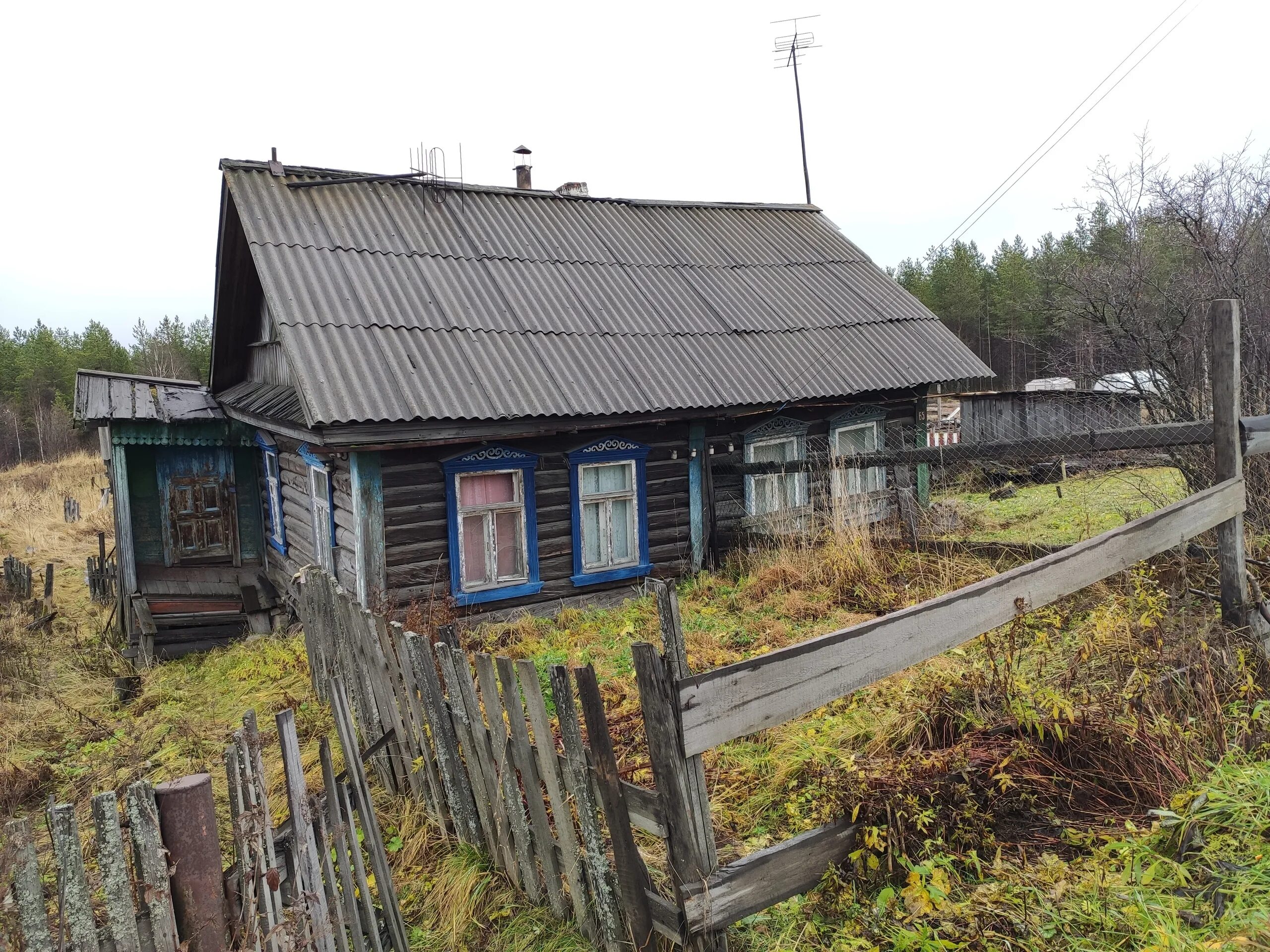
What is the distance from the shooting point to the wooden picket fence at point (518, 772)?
2812 millimetres

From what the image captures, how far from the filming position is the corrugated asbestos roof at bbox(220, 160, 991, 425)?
859cm

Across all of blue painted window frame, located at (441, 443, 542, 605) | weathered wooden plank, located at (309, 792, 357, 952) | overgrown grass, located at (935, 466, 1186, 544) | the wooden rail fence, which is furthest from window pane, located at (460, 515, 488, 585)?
the wooden rail fence

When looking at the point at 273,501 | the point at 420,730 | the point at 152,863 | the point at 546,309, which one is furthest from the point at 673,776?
the point at 273,501

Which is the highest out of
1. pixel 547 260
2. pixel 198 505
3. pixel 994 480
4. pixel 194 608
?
pixel 547 260

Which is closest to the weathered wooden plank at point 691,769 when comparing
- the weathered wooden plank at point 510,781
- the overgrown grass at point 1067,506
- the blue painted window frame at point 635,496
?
the weathered wooden plank at point 510,781

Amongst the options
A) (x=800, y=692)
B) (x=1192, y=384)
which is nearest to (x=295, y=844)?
(x=800, y=692)

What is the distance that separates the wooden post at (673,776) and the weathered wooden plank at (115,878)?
1.45 metres

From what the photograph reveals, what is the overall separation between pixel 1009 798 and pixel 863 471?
8.96 meters

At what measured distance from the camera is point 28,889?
1.96 metres

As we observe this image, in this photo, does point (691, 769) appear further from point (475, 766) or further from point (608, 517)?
point (608, 517)

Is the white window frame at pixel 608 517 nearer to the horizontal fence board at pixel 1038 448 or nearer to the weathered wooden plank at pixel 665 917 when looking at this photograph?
the horizontal fence board at pixel 1038 448

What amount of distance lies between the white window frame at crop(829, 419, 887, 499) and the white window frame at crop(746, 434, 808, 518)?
52cm

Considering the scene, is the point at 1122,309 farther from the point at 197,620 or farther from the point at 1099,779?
the point at 197,620

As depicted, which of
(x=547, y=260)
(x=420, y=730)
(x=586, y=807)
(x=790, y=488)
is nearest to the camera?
(x=586, y=807)
